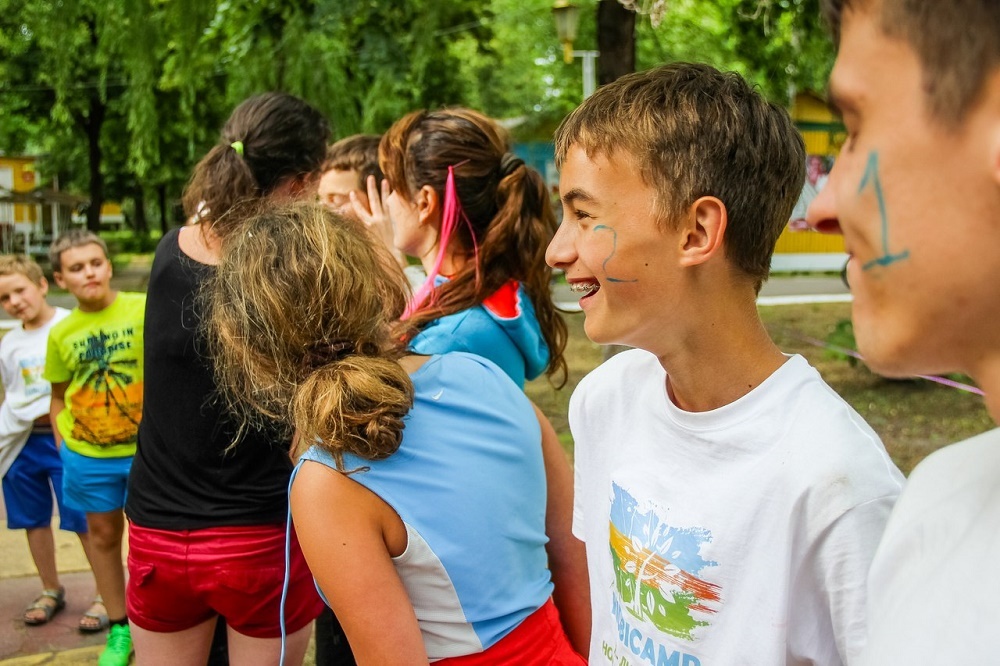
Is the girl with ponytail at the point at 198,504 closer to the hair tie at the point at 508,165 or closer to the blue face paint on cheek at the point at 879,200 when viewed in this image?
the hair tie at the point at 508,165

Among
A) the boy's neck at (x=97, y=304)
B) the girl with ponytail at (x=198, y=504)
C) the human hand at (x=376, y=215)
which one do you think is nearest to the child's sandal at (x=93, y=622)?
the boy's neck at (x=97, y=304)

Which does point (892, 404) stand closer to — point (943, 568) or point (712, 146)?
point (712, 146)

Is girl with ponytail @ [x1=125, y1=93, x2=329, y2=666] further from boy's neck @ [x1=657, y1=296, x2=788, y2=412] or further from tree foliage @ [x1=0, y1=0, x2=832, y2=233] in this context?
tree foliage @ [x1=0, y1=0, x2=832, y2=233]

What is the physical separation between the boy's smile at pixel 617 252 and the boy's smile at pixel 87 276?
306cm

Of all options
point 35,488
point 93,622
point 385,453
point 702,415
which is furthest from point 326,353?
point 35,488

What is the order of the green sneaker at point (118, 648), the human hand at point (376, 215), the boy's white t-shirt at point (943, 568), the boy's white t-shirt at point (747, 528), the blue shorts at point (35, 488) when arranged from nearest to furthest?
Result: the boy's white t-shirt at point (943, 568), the boy's white t-shirt at point (747, 528), the human hand at point (376, 215), the green sneaker at point (118, 648), the blue shorts at point (35, 488)

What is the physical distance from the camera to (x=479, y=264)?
254 cm

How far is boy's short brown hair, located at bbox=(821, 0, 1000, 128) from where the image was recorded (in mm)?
659

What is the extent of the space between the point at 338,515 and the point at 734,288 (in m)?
0.74

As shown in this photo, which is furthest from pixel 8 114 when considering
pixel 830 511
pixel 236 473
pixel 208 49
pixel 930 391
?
pixel 830 511

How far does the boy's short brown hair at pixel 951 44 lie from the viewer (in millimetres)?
659

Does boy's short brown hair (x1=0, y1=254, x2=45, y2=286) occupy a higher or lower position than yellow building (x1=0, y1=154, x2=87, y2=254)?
higher

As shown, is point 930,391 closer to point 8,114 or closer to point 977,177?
point 977,177

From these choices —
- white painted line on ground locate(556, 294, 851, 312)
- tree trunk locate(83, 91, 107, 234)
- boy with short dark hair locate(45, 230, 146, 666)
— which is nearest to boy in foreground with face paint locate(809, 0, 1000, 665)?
boy with short dark hair locate(45, 230, 146, 666)
